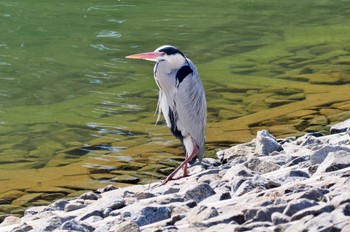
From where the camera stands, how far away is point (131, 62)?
14445 millimetres

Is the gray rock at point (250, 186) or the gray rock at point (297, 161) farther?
the gray rock at point (297, 161)

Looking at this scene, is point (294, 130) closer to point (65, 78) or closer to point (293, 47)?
point (65, 78)

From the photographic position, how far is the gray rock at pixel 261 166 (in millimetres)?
6594

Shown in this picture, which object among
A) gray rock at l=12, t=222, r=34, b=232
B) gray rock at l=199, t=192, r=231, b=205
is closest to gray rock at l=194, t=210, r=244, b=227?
gray rock at l=199, t=192, r=231, b=205

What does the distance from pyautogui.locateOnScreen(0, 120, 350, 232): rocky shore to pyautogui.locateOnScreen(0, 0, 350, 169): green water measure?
109 inches

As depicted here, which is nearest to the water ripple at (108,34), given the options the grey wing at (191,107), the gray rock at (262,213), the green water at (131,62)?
the green water at (131,62)

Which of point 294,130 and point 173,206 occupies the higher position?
point 173,206

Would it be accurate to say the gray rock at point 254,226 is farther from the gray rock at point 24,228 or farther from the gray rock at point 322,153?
the gray rock at point 322,153

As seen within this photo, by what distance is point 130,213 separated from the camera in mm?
5434

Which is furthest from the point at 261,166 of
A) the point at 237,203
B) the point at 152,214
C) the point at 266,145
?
the point at 152,214

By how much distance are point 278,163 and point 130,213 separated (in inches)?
70.3

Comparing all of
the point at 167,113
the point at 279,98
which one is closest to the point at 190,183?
the point at 167,113

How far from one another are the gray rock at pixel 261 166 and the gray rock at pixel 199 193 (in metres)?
0.93

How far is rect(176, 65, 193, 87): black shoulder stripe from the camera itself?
24.2 feet
